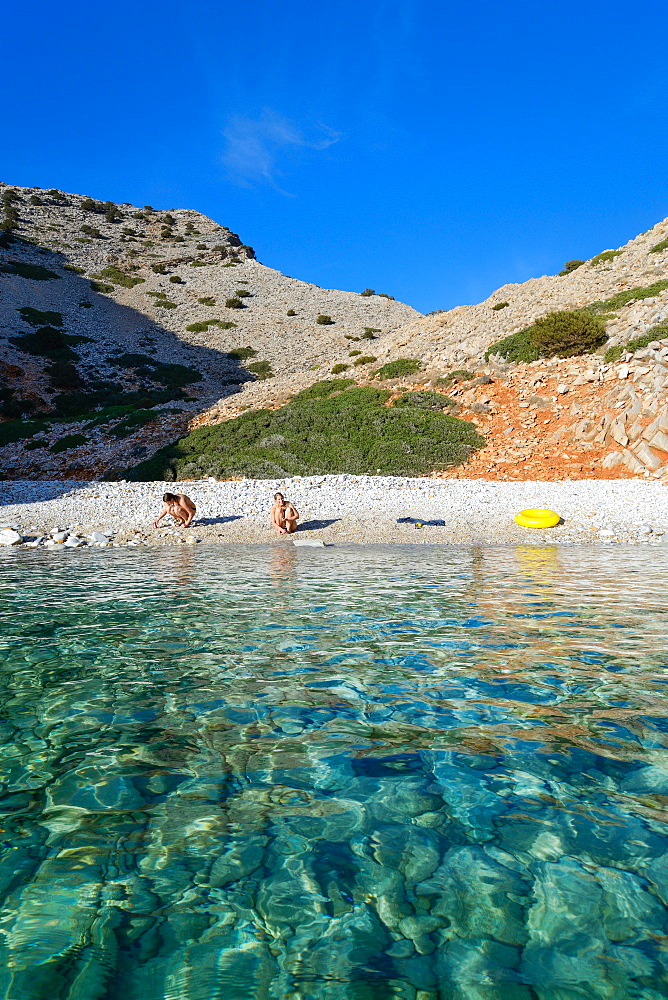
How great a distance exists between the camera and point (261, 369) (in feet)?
199

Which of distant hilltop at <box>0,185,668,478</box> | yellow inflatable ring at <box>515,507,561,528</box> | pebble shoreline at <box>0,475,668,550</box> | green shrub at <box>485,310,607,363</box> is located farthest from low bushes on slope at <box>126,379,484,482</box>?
yellow inflatable ring at <box>515,507,561,528</box>

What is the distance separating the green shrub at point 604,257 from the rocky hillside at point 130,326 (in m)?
18.0

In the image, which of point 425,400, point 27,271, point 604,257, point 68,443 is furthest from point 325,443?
point 27,271

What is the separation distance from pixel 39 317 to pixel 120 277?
2463cm

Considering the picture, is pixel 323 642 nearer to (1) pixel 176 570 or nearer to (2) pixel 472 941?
(2) pixel 472 941

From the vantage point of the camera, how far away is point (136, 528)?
17.8 m

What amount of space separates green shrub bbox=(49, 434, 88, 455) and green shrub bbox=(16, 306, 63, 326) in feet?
120

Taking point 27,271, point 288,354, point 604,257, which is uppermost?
point 27,271

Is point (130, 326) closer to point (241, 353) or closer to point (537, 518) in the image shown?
point (241, 353)

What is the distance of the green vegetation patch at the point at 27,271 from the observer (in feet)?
252

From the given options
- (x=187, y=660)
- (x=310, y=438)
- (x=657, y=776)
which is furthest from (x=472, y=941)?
(x=310, y=438)

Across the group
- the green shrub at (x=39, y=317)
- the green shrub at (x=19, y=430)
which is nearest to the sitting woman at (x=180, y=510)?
the green shrub at (x=19, y=430)

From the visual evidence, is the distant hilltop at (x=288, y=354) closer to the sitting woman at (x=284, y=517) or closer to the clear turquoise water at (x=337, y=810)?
the sitting woman at (x=284, y=517)

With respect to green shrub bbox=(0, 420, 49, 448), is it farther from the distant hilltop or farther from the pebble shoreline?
the pebble shoreline
